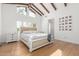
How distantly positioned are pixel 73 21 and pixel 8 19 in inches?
141

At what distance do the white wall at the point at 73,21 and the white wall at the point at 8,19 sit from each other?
181 centimetres

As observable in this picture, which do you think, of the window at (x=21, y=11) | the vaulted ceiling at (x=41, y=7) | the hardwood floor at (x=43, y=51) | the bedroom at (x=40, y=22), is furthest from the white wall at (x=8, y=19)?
the hardwood floor at (x=43, y=51)

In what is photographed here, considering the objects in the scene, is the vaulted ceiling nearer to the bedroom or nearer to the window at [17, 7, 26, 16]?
the bedroom

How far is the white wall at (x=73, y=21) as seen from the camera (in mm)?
4520

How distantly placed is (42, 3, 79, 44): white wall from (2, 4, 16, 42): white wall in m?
1.81

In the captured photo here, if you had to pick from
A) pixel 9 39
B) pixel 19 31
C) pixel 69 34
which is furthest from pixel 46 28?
pixel 9 39

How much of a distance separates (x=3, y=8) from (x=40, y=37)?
8.81 feet

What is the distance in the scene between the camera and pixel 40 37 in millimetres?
3803

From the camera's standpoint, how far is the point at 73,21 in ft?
15.3

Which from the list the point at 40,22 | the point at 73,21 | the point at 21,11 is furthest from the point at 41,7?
the point at 73,21

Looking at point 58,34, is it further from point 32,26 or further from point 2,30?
point 2,30

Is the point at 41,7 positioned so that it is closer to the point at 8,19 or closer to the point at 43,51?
the point at 8,19

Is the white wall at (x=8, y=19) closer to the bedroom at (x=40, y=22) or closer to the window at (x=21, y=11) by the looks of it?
the bedroom at (x=40, y=22)

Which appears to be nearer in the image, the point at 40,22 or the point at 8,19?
the point at 8,19
